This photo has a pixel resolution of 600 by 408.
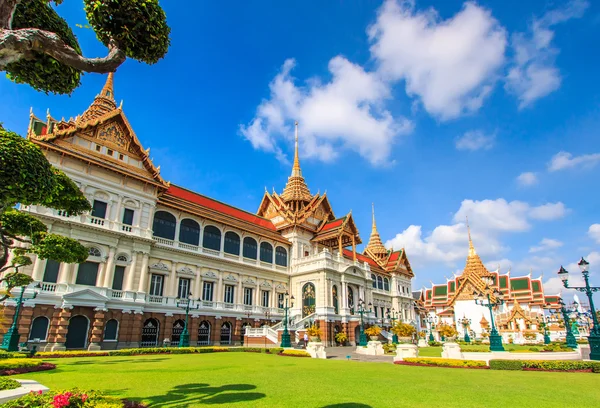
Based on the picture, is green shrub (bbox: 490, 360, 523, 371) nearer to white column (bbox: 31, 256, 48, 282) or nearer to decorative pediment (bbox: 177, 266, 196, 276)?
decorative pediment (bbox: 177, 266, 196, 276)

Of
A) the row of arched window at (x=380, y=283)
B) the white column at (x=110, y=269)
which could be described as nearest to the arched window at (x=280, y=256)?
the white column at (x=110, y=269)

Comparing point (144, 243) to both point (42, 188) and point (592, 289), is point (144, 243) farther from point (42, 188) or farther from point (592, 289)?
point (592, 289)

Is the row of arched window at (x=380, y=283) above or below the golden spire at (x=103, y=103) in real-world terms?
below

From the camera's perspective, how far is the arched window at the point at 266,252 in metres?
35.9

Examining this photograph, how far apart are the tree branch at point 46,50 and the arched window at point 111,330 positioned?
20.7m

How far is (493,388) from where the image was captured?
9.38m

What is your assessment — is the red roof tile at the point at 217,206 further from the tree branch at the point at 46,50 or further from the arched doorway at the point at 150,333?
the tree branch at the point at 46,50

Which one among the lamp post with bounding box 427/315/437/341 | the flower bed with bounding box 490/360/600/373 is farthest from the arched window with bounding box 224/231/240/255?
the lamp post with bounding box 427/315/437/341

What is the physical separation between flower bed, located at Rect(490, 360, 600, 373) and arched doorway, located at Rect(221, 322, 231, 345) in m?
21.3

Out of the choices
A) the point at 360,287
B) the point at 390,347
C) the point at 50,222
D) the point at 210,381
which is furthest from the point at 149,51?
the point at 360,287

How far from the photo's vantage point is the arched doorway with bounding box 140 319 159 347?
24938mm

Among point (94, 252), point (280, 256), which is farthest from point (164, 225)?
point (280, 256)

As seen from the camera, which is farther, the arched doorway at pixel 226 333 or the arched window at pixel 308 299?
the arched window at pixel 308 299

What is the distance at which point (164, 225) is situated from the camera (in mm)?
28422
